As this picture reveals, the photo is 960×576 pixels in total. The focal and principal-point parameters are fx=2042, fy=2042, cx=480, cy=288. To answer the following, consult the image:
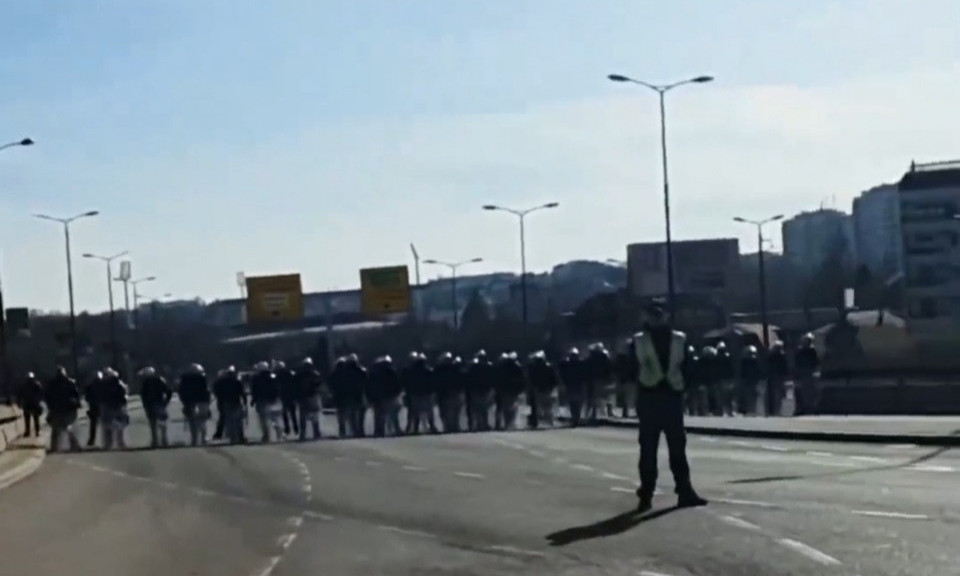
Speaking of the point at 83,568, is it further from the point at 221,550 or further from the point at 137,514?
the point at 137,514

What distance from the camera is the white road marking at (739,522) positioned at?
16781 millimetres

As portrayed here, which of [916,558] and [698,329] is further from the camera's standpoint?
[698,329]

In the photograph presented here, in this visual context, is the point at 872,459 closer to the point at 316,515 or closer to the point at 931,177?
the point at 316,515

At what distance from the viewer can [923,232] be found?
114 meters

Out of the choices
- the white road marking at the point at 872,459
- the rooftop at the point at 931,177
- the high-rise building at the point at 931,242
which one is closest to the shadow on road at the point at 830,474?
the white road marking at the point at 872,459

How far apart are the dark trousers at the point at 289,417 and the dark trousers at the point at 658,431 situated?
2859 cm

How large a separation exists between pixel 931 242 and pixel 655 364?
96.3 m

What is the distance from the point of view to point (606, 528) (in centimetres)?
1762

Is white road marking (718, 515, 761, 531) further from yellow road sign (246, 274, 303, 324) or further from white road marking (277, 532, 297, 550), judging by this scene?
yellow road sign (246, 274, 303, 324)

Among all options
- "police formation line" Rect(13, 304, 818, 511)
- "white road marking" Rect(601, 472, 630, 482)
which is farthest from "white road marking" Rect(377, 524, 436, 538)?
"police formation line" Rect(13, 304, 818, 511)

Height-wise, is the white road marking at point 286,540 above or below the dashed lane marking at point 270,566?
below

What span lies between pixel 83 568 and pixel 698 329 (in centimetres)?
9083

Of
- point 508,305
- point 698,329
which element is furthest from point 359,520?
point 508,305

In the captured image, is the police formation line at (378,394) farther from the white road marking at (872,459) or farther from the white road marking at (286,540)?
the white road marking at (286,540)
